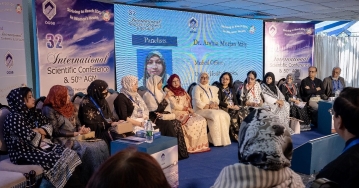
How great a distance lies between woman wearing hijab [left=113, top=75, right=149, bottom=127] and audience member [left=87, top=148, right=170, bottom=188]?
3.73 meters

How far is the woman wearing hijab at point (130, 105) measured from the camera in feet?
15.2

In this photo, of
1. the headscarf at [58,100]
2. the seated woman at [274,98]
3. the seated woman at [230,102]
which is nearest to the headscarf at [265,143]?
the headscarf at [58,100]

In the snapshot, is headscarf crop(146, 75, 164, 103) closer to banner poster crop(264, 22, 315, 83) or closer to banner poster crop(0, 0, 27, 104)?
banner poster crop(0, 0, 27, 104)

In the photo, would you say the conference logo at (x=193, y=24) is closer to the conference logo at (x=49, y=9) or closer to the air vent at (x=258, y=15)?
the air vent at (x=258, y=15)

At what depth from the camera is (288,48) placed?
932 centimetres

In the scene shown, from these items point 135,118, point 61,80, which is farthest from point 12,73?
point 135,118


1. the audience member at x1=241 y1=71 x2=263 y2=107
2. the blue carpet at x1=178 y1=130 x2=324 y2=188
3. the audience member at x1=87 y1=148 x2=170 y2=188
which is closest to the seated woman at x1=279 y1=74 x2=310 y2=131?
the audience member at x1=241 y1=71 x2=263 y2=107

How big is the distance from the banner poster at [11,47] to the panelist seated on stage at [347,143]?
3.99m

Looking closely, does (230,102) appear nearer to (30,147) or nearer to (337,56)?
(30,147)

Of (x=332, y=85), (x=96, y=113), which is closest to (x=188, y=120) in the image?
(x=96, y=113)

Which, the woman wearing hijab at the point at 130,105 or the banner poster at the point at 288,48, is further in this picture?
the banner poster at the point at 288,48

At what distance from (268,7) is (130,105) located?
4.04 meters

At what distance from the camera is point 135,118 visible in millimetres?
4793

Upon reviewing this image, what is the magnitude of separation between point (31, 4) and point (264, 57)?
19.3ft
